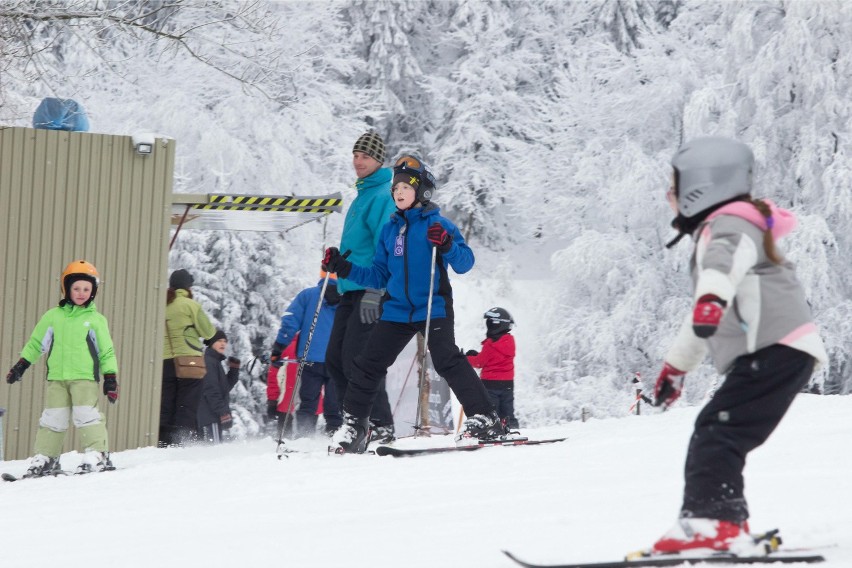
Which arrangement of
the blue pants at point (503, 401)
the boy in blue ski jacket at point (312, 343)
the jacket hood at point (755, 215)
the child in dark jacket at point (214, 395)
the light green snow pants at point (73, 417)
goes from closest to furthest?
the jacket hood at point (755, 215) → the light green snow pants at point (73, 417) → the boy in blue ski jacket at point (312, 343) → the child in dark jacket at point (214, 395) → the blue pants at point (503, 401)

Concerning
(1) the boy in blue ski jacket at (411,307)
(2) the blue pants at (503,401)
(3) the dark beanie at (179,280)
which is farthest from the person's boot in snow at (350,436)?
(2) the blue pants at (503,401)

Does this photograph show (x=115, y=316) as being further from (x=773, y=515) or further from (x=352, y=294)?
(x=773, y=515)

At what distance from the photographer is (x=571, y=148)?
27953 mm

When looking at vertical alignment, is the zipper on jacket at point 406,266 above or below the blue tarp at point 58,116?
below

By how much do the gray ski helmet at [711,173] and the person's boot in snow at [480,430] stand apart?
127 inches

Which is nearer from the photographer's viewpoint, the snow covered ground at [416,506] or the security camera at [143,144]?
the snow covered ground at [416,506]

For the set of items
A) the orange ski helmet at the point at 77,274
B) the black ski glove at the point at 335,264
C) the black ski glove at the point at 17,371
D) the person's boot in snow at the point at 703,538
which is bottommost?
the person's boot in snow at the point at 703,538

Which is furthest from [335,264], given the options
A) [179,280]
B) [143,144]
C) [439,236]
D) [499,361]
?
[499,361]

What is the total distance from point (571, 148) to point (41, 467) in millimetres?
22302

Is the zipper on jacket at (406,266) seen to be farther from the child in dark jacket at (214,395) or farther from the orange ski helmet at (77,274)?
the child in dark jacket at (214,395)

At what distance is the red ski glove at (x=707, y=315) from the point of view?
323cm

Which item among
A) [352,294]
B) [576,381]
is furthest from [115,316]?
[576,381]

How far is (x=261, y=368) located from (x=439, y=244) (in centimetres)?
1567

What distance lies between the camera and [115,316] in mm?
9398
